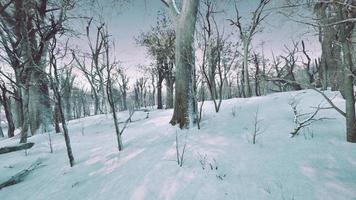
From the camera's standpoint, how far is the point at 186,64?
226 inches

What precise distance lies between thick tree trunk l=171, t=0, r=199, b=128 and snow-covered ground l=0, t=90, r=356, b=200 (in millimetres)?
737

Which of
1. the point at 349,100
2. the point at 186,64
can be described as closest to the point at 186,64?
the point at 186,64

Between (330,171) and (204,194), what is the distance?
1.71 m

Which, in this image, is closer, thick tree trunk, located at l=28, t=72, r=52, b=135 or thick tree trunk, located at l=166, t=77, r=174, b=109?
thick tree trunk, located at l=28, t=72, r=52, b=135

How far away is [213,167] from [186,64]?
3.20 metres

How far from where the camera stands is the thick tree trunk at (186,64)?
561 cm

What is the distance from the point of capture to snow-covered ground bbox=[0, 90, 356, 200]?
2.66m

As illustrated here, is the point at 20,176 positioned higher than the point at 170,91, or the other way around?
the point at 170,91

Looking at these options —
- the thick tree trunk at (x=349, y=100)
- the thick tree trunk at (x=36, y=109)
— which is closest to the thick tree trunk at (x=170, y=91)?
the thick tree trunk at (x=36, y=109)

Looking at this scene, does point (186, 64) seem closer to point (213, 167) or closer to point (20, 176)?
point (213, 167)

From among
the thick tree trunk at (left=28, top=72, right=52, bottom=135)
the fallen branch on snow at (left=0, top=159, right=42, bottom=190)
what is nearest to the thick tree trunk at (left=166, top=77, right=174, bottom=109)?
the thick tree trunk at (left=28, top=72, right=52, bottom=135)

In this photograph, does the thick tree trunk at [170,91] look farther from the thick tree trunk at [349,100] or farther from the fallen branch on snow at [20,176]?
the thick tree trunk at [349,100]

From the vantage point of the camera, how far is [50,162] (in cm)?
459

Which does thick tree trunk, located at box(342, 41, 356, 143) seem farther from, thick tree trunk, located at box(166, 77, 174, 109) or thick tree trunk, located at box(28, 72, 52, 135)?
thick tree trunk, located at box(166, 77, 174, 109)
